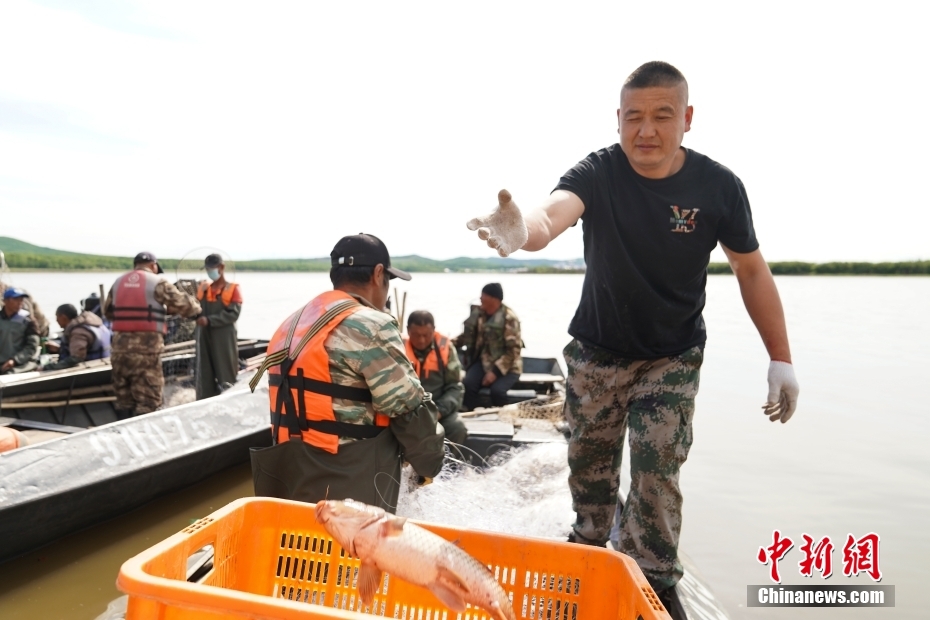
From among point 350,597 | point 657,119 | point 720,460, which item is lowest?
point 720,460

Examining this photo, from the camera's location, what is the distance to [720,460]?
29.5ft

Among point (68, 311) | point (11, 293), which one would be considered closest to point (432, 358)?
point (11, 293)

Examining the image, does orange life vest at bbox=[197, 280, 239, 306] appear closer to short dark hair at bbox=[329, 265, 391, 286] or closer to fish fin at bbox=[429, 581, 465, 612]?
short dark hair at bbox=[329, 265, 391, 286]

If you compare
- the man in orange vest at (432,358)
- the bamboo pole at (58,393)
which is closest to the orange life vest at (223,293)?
the bamboo pole at (58,393)

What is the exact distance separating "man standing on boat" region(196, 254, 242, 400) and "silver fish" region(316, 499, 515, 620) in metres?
8.53

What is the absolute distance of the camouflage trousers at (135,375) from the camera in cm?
796

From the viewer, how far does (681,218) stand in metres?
2.86

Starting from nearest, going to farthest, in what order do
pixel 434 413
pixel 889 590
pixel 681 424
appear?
1. pixel 681 424
2. pixel 434 413
3. pixel 889 590

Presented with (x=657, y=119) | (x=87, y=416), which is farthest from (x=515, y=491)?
(x=87, y=416)

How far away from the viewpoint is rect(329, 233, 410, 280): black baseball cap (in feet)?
10.7

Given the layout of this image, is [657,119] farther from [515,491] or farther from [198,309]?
→ [198,309]

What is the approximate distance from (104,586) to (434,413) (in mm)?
3063

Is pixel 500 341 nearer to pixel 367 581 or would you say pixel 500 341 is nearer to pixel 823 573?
pixel 823 573

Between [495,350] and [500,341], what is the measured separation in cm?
15
